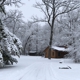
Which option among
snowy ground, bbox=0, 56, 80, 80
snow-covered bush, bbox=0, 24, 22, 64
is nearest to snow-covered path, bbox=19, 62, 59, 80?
snowy ground, bbox=0, 56, 80, 80

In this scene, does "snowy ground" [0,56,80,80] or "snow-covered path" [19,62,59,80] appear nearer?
"snow-covered path" [19,62,59,80]

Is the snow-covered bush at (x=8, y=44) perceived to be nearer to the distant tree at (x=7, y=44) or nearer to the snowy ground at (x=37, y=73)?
the distant tree at (x=7, y=44)

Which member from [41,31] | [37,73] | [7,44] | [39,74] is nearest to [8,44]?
[7,44]

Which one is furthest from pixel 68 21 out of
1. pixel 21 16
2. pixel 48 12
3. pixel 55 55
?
pixel 21 16

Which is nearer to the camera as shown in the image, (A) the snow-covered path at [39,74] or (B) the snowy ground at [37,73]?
(A) the snow-covered path at [39,74]

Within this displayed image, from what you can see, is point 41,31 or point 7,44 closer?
A: point 7,44

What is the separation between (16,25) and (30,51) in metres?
16.2

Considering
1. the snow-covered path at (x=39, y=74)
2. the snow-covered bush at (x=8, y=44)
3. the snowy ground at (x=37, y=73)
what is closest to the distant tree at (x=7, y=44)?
the snow-covered bush at (x=8, y=44)

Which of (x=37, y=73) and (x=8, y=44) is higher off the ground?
(x=8, y=44)

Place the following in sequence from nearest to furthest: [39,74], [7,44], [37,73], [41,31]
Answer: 1. [39,74]
2. [37,73]
3. [7,44]
4. [41,31]

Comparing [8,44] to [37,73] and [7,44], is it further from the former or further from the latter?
[37,73]

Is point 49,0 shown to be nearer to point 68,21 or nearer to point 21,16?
point 68,21

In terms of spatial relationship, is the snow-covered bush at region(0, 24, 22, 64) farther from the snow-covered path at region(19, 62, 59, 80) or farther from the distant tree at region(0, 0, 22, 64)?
the snow-covered path at region(19, 62, 59, 80)

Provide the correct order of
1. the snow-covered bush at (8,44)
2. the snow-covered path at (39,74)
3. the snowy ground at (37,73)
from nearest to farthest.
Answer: the snow-covered path at (39,74) < the snowy ground at (37,73) < the snow-covered bush at (8,44)
